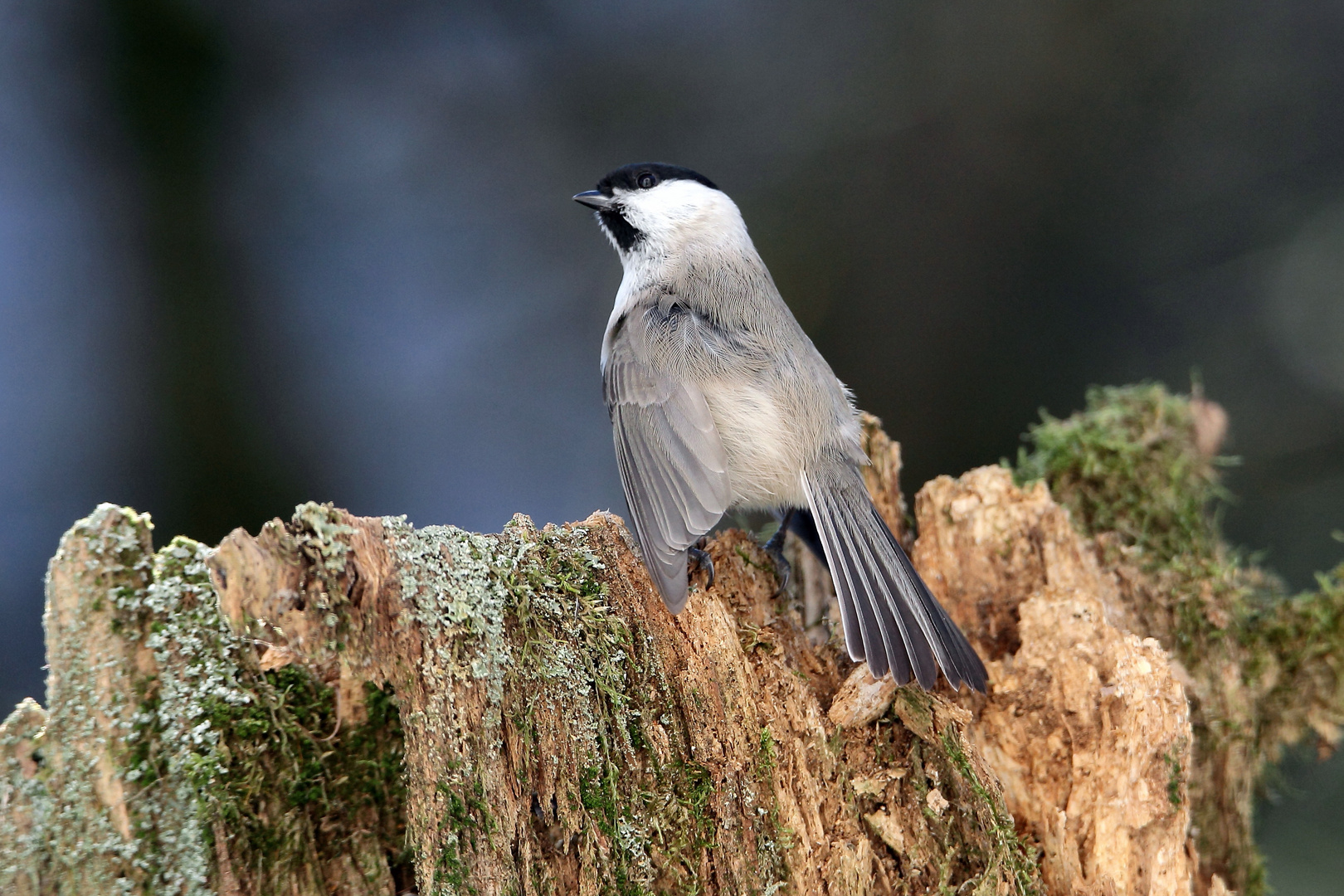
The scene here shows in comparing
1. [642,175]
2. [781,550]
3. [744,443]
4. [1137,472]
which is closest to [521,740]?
[744,443]

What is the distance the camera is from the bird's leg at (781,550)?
8.11 feet

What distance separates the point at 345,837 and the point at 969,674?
1353mm

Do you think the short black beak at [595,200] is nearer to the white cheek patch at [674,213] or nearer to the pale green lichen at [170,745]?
the white cheek patch at [674,213]

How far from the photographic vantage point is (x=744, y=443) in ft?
7.97

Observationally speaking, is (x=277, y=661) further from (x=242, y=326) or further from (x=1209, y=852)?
(x=242, y=326)

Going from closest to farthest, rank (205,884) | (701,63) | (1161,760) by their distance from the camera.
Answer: (205,884) → (1161,760) → (701,63)

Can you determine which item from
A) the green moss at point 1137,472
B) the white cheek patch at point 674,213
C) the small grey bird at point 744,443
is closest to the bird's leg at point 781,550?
the small grey bird at point 744,443

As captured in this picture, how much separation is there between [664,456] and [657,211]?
112 centimetres

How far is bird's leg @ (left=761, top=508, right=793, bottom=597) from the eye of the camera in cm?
247

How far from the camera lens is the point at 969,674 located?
1.99 meters

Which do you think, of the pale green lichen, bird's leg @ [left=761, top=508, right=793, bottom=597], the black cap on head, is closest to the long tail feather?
bird's leg @ [left=761, top=508, right=793, bottom=597]

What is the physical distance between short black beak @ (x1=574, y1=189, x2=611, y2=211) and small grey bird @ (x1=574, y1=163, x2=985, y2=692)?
0.31 metres

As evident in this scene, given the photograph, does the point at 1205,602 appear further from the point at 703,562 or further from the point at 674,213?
the point at 674,213

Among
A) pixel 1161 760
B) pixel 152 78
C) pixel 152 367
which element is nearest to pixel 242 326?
pixel 152 367
